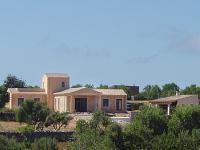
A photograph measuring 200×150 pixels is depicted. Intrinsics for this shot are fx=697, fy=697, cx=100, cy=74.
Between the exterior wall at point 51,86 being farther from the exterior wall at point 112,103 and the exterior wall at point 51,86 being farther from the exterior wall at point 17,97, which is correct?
the exterior wall at point 112,103

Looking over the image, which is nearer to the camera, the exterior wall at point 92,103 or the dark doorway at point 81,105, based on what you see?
the exterior wall at point 92,103

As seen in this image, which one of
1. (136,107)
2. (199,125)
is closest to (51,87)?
(136,107)

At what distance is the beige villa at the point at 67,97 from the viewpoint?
75438mm

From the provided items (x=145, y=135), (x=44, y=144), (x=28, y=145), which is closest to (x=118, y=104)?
(x=28, y=145)

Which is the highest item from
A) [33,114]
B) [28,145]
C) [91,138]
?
[33,114]

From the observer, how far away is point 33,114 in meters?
63.2

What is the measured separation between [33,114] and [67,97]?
12.1 m

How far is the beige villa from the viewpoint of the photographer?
75.4 meters

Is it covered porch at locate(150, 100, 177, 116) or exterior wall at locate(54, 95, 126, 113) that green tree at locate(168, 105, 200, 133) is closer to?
covered porch at locate(150, 100, 177, 116)

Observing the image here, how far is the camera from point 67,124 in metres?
62.2

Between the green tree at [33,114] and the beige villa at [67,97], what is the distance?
418 inches

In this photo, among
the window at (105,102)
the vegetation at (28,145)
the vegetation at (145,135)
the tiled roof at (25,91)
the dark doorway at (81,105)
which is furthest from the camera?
the tiled roof at (25,91)

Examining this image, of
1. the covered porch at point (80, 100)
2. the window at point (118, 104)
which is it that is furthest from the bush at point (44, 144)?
the window at point (118, 104)

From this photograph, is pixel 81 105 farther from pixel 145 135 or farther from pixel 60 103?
pixel 145 135
